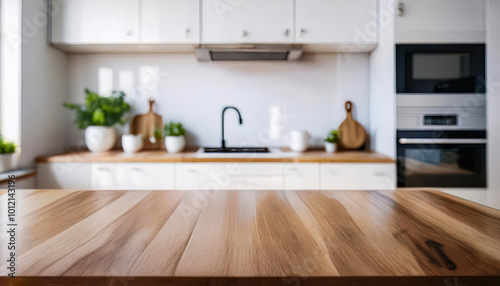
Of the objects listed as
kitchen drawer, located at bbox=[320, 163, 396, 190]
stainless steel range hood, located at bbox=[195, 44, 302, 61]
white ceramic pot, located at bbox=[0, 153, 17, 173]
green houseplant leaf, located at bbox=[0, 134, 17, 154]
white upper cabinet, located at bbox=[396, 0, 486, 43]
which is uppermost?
white upper cabinet, located at bbox=[396, 0, 486, 43]

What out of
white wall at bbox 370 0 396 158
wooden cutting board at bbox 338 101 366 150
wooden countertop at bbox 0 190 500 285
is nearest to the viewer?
wooden countertop at bbox 0 190 500 285

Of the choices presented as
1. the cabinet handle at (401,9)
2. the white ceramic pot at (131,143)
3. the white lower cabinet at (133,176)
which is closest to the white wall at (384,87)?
the cabinet handle at (401,9)

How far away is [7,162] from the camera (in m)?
2.04

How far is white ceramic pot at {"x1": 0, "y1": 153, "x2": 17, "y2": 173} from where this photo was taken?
6.58 ft

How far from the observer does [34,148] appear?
7.51 feet

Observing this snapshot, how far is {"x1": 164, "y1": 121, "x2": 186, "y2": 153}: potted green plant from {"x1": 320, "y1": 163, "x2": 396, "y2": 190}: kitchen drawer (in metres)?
1.14

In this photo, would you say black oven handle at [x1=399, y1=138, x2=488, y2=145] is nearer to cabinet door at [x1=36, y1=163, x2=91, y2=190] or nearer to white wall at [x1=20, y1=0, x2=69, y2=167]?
cabinet door at [x1=36, y1=163, x2=91, y2=190]

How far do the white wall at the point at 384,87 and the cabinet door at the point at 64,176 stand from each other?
2196 mm

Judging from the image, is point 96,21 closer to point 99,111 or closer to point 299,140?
point 99,111

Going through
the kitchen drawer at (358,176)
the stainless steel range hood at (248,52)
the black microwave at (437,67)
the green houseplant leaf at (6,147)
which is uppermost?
the stainless steel range hood at (248,52)

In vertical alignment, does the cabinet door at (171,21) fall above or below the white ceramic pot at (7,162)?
above

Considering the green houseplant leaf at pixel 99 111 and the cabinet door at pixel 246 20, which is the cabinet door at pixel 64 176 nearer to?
the green houseplant leaf at pixel 99 111

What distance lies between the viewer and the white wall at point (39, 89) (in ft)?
7.16

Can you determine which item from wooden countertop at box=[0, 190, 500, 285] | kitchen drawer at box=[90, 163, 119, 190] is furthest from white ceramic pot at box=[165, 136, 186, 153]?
wooden countertop at box=[0, 190, 500, 285]
